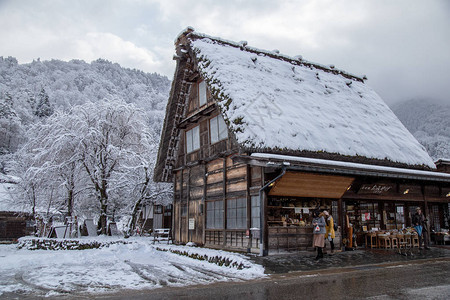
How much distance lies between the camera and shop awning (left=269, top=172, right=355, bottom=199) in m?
11.8

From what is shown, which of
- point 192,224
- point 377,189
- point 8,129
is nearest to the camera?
point 377,189

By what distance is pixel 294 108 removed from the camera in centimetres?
1450

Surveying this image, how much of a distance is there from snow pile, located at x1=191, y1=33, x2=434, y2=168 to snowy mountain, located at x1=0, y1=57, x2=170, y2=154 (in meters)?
34.5

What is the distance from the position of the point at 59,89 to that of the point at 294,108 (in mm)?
79171

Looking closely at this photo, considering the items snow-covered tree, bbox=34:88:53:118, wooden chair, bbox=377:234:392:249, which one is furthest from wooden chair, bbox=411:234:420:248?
snow-covered tree, bbox=34:88:53:118

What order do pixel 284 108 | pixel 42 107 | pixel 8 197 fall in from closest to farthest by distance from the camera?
pixel 284 108 → pixel 8 197 → pixel 42 107

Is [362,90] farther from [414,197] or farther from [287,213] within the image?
[287,213]

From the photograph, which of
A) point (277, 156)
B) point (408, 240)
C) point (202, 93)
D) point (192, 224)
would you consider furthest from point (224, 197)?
point (408, 240)

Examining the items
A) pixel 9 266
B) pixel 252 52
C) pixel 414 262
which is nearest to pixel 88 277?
pixel 9 266

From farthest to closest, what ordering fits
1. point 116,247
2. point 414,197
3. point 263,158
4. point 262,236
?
point 116,247 → point 414,197 → point 262,236 → point 263,158

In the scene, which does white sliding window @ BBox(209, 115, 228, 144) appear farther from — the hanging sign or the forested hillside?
the forested hillside

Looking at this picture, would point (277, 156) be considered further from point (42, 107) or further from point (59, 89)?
point (59, 89)

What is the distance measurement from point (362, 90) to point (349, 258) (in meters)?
12.1

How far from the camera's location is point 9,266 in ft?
39.7
